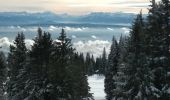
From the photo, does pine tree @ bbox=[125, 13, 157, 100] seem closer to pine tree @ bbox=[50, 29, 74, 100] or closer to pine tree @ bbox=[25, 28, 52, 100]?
pine tree @ bbox=[50, 29, 74, 100]

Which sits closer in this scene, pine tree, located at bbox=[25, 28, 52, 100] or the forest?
the forest

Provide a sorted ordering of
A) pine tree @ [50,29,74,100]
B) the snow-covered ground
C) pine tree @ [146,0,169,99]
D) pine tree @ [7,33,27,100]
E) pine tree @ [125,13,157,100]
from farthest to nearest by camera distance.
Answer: the snow-covered ground → pine tree @ [7,33,27,100] → pine tree @ [50,29,74,100] → pine tree @ [125,13,157,100] → pine tree @ [146,0,169,99]

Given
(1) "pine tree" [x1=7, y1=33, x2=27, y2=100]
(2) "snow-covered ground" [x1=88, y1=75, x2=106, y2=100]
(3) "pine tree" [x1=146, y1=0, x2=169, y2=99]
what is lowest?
(2) "snow-covered ground" [x1=88, y1=75, x2=106, y2=100]

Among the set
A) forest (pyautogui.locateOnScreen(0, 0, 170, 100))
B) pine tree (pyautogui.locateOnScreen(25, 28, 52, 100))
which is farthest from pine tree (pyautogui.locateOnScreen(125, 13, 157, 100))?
pine tree (pyautogui.locateOnScreen(25, 28, 52, 100))

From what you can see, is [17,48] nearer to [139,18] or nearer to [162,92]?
[139,18]

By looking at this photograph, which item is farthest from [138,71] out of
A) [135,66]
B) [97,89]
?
[97,89]

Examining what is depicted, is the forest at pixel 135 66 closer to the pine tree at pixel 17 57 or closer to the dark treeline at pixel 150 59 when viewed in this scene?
the dark treeline at pixel 150 59

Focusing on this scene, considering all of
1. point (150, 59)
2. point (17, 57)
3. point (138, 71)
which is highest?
point (150, 59)

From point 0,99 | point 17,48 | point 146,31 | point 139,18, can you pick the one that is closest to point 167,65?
point 146,31

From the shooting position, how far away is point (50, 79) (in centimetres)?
3581

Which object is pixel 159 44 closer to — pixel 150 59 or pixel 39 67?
pixel 150 59

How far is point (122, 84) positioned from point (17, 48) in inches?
817

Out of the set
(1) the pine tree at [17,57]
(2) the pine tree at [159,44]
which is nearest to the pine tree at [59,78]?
(2) the pine tree at [159,44]

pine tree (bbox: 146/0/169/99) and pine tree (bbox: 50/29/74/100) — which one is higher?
pine tree (bbox: 146/0/169/99)
